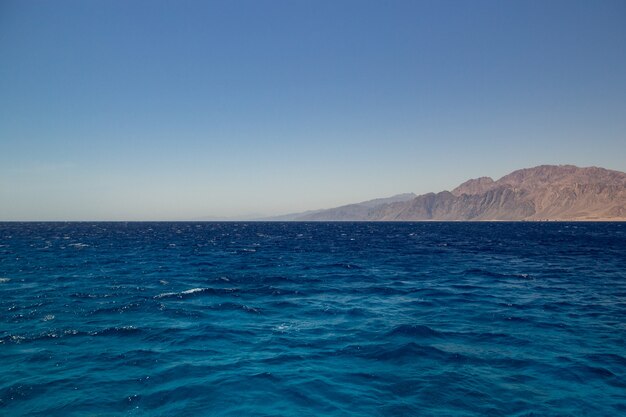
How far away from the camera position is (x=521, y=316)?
20375 mm

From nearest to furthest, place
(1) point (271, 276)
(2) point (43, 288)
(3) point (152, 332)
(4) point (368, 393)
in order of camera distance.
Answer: (4) point (368, 393), (3) point (152, 332), (2) point (43, 288), (1) point (271, 276)

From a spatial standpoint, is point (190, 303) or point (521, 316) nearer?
point (521, 316)

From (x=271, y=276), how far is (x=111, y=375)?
2170 centimetres

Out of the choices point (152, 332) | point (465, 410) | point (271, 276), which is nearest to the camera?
point (465, 410)

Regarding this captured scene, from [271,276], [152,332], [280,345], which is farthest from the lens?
[271,276]

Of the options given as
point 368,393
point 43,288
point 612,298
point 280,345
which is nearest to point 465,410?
point 368,393

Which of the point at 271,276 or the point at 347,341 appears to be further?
the point at 271,276

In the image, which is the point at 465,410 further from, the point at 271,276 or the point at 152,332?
the point at 271,276

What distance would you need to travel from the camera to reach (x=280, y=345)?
15875mm

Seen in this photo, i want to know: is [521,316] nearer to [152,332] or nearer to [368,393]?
[368,393]

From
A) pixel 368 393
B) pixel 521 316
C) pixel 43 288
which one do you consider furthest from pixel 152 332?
pixel 521 316

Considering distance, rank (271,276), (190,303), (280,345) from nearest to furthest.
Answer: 1. (280,345)
2. (190,303)
3. (271,276)

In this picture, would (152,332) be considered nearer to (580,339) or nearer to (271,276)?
Answer: (271,276)

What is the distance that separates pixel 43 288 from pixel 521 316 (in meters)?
34.4
